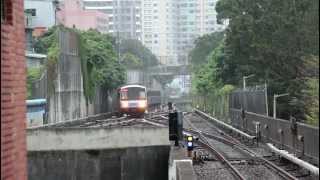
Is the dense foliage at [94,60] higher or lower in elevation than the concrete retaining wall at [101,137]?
higher

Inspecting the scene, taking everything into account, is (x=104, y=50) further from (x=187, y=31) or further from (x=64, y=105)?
(x=187, y=31)

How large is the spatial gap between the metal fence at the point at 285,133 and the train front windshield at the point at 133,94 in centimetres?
2407

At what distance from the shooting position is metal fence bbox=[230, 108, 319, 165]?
59.1ft

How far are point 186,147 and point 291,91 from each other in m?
11.8

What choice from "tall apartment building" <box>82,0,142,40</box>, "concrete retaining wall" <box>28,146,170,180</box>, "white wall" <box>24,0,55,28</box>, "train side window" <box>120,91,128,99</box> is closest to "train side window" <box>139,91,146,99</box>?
"train side window" <box>120,91,128,99</box>

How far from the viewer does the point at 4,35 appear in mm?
6621

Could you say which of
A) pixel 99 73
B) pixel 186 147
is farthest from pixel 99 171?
pixel 99 73

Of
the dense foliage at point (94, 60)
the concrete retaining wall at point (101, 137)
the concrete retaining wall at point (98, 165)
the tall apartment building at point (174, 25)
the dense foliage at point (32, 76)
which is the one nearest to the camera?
the concrete retaining wall at point (98, 165)

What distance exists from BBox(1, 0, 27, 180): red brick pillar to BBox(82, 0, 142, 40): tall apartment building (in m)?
138

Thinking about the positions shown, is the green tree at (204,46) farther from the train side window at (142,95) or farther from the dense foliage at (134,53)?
the train side window at (142,95)

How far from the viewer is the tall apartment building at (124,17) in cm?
14562

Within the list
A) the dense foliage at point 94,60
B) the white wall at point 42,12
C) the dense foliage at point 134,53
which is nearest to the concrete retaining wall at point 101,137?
the dense foliage at point 94,60

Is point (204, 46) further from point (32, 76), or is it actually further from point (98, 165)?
point (98, 165)

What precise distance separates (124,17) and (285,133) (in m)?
128
